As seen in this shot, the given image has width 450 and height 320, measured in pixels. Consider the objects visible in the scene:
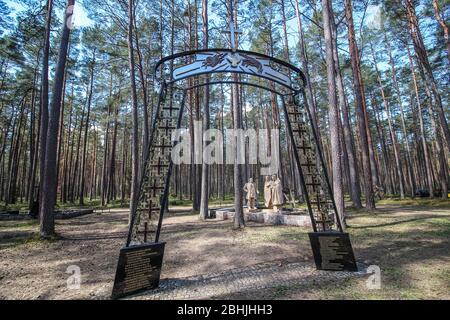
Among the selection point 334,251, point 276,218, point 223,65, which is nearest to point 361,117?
point 276,218

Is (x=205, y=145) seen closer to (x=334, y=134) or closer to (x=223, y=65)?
(x=334, y=134)

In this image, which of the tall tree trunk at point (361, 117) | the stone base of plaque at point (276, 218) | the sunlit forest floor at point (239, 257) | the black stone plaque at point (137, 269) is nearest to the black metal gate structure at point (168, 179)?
the black stone plaque at point (137, 269)

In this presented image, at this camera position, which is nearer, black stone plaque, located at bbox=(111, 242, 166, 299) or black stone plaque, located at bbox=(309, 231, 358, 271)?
black stone plaque, located at bbox=(111, 242, 166, 299)

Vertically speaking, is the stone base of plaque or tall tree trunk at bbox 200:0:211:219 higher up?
tall tree trunk at bbox 200:0:211:219

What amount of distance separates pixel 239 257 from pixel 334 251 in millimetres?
2284

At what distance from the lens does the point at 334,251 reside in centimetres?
461

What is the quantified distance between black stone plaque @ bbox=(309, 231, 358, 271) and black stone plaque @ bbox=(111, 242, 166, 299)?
3.13 metres

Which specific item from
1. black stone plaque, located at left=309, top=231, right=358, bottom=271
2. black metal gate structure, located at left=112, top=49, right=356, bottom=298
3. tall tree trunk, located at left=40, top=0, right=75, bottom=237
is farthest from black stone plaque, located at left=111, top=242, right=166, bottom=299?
tall tree trunk, located at left=40, top=0, right=75, bottom=237

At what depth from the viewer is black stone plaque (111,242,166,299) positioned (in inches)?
144

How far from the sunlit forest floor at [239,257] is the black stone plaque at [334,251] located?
15.8 inches

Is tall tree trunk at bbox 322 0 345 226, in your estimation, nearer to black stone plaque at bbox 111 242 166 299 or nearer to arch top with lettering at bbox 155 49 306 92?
arch top with lettering at bbox 155 49 306 92
